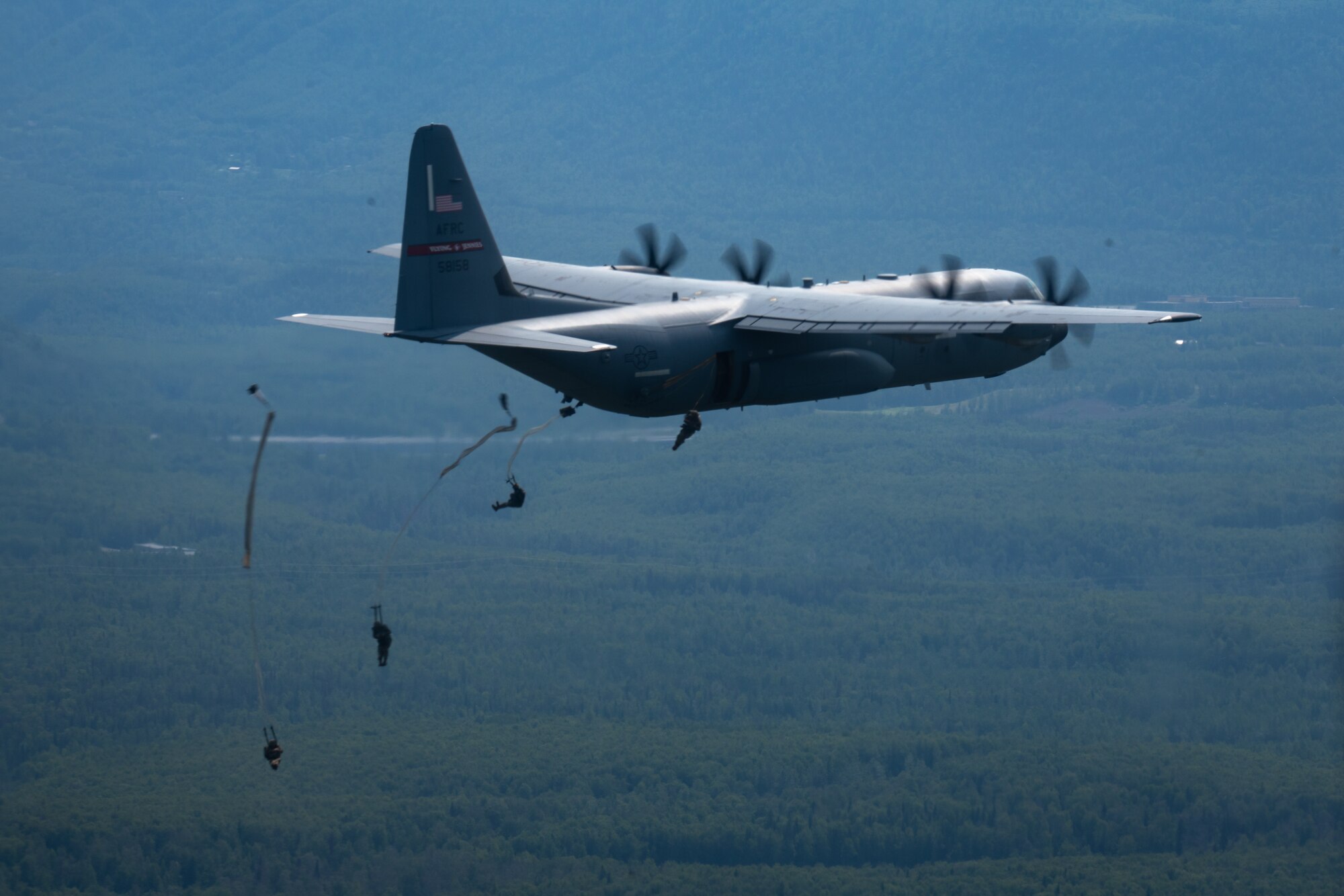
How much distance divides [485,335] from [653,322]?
5.86 meters

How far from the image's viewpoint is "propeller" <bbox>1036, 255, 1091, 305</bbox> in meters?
62.5

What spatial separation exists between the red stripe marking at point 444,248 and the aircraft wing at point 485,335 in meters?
2.35

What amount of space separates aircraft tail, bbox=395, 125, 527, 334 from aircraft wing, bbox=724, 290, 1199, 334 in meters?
8.41

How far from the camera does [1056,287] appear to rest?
208 feet

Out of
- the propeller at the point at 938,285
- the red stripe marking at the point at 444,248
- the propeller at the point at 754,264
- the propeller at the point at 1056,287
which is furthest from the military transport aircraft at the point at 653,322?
the propeller at the point at 1056,287

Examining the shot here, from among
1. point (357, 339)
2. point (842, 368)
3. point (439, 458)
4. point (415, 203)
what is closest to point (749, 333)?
point (842, 368)

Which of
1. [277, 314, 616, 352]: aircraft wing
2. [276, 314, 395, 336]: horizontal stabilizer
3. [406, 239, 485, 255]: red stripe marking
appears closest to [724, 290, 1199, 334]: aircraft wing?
[277, 314, 616, 352]: aircraft wing

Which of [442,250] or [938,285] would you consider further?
[938,285]

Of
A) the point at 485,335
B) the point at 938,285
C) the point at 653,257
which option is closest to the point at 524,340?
the point at 485,335

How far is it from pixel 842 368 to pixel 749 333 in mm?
4160

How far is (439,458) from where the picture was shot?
161 meters

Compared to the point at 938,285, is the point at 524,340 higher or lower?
lower

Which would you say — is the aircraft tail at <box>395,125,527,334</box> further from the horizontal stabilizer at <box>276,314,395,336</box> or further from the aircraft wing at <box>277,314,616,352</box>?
the aircraft wing at <box>277,314,616,352</box>

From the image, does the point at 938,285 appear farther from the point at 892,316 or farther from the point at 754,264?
the point at 892,316
